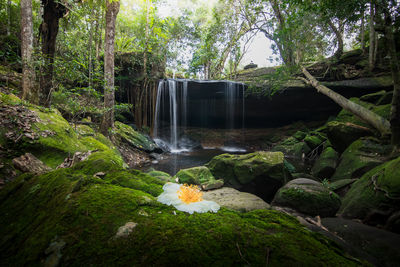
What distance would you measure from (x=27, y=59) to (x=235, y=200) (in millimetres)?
6024

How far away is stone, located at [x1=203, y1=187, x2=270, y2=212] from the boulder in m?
5.13

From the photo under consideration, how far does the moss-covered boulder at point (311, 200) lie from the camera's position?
3.44 m

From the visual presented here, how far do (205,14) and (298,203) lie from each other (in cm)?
2211

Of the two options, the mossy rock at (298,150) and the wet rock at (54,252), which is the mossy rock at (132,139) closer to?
the mossy rock at (298,150)

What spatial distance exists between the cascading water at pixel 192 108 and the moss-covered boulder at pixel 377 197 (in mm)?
10745

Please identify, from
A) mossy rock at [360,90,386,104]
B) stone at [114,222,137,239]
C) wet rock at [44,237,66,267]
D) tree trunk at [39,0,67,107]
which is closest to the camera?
wet rock at [44,237,66,267]

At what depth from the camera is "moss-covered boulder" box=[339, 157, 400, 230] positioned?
2.88 meters

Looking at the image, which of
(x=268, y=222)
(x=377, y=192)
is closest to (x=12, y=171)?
(x=268, y=222)

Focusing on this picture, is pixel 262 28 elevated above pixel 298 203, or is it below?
above

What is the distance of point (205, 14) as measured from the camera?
66.5 feet

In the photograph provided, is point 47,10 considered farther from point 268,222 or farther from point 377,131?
point 377,131

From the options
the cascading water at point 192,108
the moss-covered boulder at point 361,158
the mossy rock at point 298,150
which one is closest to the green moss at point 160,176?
the moss-covered boulder at point 361,158

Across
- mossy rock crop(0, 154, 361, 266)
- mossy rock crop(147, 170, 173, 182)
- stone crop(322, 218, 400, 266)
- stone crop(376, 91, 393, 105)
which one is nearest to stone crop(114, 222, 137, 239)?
mossy rock crop(0, 154, 361, 266)

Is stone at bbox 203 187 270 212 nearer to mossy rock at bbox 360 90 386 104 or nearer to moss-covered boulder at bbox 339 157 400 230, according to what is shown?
moss-covered boulder at bbox 339 157 400 230
